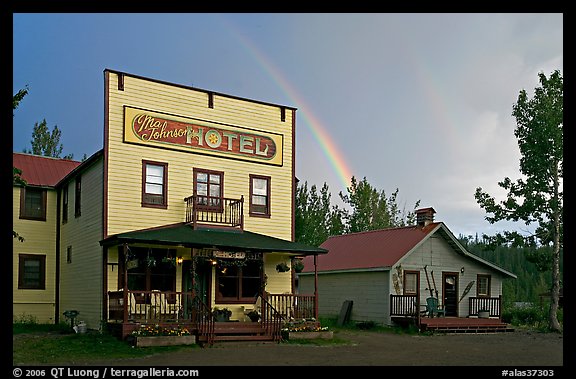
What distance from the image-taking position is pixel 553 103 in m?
29.1

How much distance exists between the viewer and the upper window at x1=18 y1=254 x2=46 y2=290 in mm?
27344

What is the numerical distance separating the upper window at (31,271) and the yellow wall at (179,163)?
7022mm

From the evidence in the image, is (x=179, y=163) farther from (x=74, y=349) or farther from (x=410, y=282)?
(x=410, y=282)

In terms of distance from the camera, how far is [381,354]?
1822cm

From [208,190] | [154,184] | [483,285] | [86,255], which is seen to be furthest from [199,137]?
[483,285]

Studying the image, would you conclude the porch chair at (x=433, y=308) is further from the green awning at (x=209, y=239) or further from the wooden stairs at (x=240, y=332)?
the wooden stairs at (x=240, y=332)

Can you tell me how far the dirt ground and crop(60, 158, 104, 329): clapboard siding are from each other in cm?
565

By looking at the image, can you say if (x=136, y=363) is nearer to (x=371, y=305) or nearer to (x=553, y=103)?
(x=371, y=305)

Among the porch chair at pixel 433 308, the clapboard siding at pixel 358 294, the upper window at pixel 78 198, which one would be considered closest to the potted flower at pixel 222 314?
the upper window at pixel 78 198

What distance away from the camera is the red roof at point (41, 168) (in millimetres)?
29125

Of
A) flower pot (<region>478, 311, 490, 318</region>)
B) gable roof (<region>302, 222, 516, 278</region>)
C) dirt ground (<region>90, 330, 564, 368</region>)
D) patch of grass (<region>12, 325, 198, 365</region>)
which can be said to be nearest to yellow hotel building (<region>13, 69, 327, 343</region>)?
patch of grass (<region>12, 325, 198, 365</region>)

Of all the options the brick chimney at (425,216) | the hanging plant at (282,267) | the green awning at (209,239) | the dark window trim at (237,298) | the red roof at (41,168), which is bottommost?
the dark window trim at (237,298)

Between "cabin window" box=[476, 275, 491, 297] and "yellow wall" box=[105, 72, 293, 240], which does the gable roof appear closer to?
"cabin window" box=[476, 275, 491, 297]
